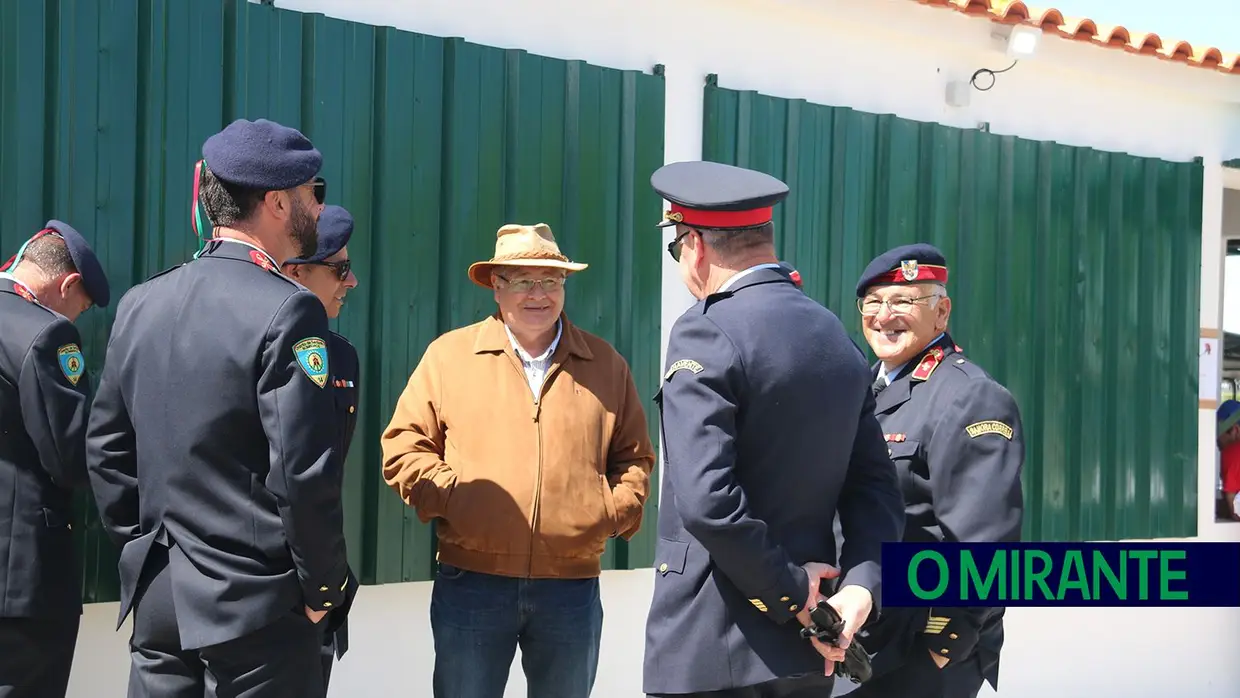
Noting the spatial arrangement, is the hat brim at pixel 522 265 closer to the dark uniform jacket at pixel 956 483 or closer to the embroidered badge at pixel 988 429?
the dark uniform jacket at pixel 956 483

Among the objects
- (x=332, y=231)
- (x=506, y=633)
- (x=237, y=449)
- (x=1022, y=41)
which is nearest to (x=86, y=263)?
(x=332, y=231)

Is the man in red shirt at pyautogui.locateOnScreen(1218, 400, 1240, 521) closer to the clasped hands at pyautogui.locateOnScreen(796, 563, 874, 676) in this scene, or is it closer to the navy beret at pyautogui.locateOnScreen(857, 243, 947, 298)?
the navy beret at pyautogui.locateOnScreen(857, 243, 947, 298)

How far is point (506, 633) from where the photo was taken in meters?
3.80

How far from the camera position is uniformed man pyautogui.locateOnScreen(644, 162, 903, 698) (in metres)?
2.72

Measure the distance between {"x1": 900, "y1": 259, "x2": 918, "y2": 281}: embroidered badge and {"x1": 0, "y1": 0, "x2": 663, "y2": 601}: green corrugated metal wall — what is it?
4.83 feet

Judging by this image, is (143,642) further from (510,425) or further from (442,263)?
(442,263)

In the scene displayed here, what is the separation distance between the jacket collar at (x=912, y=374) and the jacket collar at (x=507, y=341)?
0.96 meters

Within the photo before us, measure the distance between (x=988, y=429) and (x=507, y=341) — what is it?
150cm

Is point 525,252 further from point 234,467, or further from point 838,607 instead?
point 838,607

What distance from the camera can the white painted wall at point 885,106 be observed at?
457cm

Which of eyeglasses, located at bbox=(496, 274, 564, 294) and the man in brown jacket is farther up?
eyeglasses, located at bbox=(496, 274, 564, 294)

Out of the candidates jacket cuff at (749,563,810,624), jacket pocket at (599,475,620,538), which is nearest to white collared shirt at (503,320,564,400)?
jacket pocket at (599,475,620,538)

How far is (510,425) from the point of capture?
3877 mm

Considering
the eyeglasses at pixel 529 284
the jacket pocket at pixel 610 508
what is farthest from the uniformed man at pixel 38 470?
the jacket pocket at pixel 610 508
